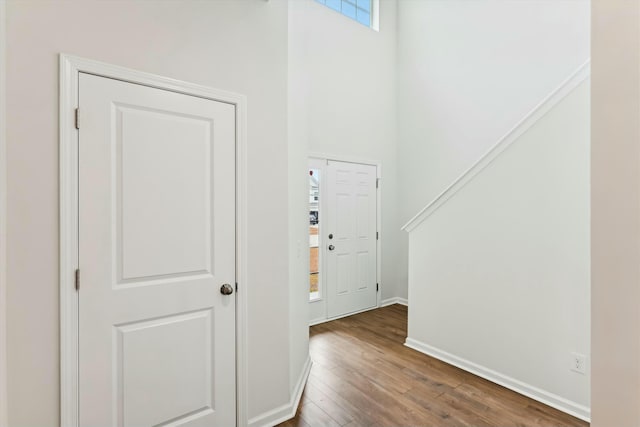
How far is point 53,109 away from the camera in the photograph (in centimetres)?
139

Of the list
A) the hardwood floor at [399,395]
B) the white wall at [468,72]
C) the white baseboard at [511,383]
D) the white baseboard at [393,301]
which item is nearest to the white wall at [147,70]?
the hardwood floor at [399,395]

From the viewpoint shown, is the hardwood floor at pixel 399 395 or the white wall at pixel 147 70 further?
the hardwood floor at pixel 399 395

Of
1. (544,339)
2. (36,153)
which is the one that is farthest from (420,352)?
(36,153)

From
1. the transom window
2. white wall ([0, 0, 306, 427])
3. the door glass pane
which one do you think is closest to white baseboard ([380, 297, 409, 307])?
the door glass pane

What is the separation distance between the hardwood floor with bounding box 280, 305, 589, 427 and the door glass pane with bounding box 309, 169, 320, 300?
82cm

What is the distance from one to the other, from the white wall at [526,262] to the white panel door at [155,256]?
1938mm

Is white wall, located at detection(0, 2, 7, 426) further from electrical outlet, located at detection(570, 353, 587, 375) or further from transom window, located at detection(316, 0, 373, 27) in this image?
transom window, located at detection(316, 0, 373, 27)

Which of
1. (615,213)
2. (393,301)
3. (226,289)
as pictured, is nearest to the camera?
(615,213)

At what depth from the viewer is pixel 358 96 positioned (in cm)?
439

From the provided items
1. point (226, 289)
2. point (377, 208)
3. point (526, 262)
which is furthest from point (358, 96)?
point (226, 289)

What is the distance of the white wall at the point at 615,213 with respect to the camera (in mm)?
783

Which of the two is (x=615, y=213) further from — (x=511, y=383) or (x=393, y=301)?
(x=393, y=301)

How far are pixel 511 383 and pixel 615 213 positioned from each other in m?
2.18

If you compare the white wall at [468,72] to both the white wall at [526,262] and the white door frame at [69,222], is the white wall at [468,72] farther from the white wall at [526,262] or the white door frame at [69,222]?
the white door frame at [69,222]
